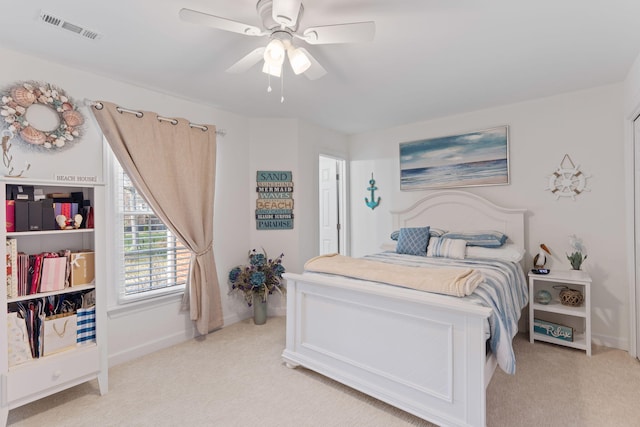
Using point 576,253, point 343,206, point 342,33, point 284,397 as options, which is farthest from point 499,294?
point 343,206

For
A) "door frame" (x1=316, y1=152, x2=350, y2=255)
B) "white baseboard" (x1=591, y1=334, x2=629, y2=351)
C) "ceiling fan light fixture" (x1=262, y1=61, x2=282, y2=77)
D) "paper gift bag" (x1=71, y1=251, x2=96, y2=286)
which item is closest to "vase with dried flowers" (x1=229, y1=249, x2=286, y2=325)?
"door frame" (x1=316, y1=152, x2=350, y2=255)

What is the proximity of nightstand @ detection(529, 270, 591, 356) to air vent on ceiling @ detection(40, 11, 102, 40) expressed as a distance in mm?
3924

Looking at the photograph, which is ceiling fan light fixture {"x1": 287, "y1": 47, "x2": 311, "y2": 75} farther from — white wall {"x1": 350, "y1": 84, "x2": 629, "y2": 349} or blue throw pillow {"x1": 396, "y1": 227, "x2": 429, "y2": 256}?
white wall {"x1": 350, "y1": 84, "x2": 629, "y2": 349}

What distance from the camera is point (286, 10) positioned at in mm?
1468

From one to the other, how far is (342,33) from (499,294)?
1.89m

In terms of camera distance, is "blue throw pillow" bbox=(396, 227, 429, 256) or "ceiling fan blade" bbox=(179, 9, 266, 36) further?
"blue throw pillow" bbox=(396, 227, 429, 256)

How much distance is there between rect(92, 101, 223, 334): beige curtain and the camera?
269cm

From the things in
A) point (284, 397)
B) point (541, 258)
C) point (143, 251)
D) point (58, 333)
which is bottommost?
point (284, 397)

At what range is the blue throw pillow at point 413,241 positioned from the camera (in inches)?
131

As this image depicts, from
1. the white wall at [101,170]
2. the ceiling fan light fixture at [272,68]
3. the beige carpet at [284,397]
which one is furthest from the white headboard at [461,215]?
the ceiling fan light fixture at [272,68]

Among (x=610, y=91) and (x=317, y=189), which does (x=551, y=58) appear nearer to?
(x=610, y=91)

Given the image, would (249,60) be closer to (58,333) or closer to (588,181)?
(58,333)

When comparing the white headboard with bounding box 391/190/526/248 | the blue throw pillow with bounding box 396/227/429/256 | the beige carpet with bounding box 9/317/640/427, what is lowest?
the beige carpet with bounding box 9/317/640/427

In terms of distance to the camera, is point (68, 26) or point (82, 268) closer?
point (68, 26)
